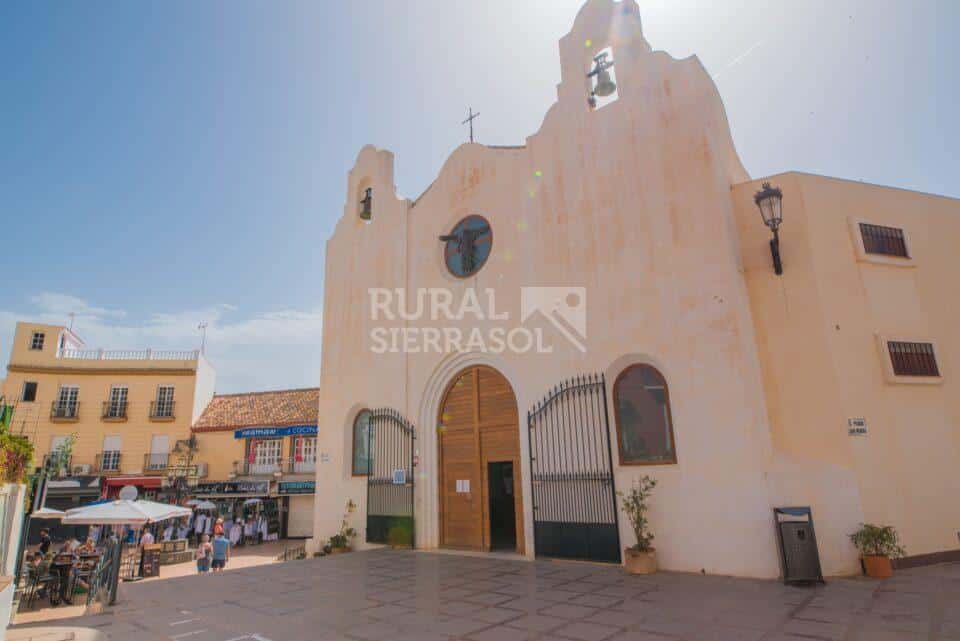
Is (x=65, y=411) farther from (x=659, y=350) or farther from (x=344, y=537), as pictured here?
(x=659, y=350)

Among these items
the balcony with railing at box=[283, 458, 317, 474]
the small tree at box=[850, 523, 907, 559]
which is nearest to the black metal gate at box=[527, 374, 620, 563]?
the small tree at box=[850, 523, 907, 559]

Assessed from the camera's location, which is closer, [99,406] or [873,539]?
[873,539]

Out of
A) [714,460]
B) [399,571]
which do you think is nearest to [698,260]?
[714,460]

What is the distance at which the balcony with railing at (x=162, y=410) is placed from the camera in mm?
27734

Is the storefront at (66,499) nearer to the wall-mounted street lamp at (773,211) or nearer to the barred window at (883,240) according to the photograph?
the wall-mounted street lamp at (773,211)

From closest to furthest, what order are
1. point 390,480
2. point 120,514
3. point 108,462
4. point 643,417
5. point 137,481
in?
point 643,417, point 390,480, point 120,514, point 137,481, point 108,462

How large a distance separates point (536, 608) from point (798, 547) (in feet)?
10.8

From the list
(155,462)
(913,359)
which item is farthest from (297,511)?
(913,359)

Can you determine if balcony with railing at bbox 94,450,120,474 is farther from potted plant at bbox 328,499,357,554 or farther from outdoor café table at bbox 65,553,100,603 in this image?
potted plant at bbox 328,499,357,554

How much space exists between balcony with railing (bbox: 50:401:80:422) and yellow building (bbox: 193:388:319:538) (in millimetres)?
5509

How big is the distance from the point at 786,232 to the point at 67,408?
104ft

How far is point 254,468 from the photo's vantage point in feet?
89.6

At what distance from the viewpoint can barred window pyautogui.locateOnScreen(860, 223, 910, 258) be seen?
8.28 metres

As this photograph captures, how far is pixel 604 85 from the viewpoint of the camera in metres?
9.94
